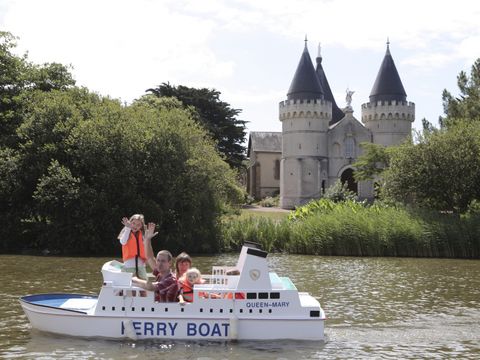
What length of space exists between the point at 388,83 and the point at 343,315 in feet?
177

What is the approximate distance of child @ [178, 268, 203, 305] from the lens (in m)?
12.1

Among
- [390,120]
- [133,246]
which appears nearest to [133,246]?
[133,246]

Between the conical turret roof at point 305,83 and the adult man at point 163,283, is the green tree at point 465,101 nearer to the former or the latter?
the conical turret roof at point 305,83

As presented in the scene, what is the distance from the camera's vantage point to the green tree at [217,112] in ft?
205

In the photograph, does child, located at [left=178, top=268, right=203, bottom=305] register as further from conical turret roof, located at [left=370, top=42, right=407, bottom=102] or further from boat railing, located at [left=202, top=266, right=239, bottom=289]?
conical turret roof, located at [left=370, top=42, right=407, bottom=102]

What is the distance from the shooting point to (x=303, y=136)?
64812 millimetres

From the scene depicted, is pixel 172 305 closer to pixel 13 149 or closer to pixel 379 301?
pixel 379 301

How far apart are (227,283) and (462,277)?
38.2ft

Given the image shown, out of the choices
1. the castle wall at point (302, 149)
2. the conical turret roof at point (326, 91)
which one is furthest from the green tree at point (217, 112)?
the conical turret roof at point (326, 91)

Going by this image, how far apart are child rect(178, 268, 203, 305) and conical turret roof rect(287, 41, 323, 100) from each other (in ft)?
173

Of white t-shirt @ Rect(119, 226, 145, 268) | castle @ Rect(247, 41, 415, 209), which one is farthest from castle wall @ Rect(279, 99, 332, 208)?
white t-shirt @ Rect(119, 226, 145, 268)

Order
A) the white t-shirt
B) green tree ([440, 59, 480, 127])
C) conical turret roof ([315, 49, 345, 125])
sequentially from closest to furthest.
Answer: the white t-shirt → green tree ([440, 59, 480, 127]) → conical turret roof ([315, 49, 345, 125])

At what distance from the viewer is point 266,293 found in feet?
40.0

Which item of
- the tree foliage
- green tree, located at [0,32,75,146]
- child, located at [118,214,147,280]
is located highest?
green tree, located at [0,32,75,146]
